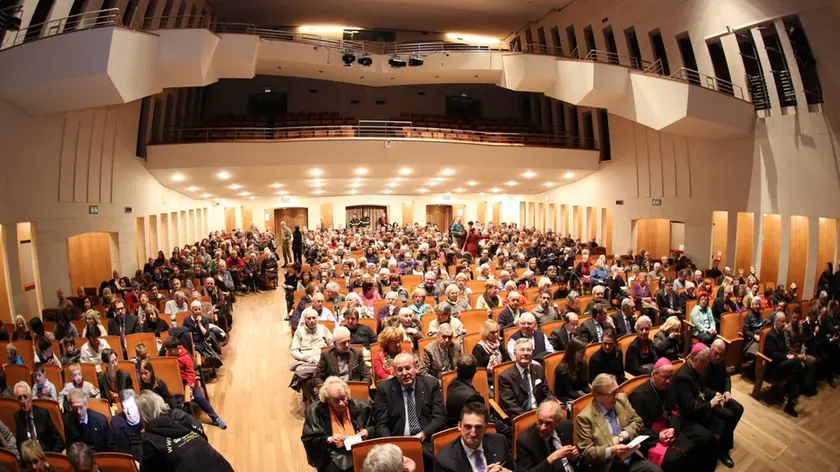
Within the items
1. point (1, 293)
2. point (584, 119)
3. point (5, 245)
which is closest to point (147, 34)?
point (5, 245)

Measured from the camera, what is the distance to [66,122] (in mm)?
9500

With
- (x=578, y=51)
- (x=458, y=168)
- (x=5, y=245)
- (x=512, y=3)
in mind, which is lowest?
(x=5, y=245)

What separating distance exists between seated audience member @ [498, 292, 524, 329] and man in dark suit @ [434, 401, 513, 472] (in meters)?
2.94

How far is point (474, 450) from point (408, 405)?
772 millimetres

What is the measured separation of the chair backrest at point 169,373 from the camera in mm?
4934

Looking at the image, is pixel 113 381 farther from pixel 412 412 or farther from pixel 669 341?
pixel 669 341

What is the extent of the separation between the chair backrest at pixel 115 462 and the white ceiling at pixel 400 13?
52.8 feet

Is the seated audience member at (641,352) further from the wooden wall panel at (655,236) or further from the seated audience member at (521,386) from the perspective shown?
the wooden wall panel at (655,236)

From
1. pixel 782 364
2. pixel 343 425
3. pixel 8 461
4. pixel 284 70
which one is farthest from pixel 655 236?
pixel 8 461

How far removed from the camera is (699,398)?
4258 millimetres

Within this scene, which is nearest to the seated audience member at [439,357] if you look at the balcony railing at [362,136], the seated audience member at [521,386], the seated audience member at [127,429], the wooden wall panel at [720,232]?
the seated audience member at [521,386]

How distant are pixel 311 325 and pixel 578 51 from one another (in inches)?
532

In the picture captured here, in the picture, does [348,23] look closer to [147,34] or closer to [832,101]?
[147,34]

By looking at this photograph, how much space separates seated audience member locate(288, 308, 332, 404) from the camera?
5098 millimetres
